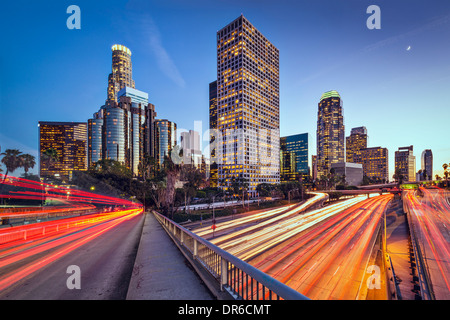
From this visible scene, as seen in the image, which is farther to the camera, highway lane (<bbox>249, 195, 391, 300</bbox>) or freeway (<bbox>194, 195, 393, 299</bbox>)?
freeway (<bbox>194, 195, 393, 299</bbox>)

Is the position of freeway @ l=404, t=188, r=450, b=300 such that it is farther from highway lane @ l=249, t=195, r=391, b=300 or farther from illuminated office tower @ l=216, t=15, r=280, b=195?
illuminated office tower @ l=216, t=15, r=280, b=195

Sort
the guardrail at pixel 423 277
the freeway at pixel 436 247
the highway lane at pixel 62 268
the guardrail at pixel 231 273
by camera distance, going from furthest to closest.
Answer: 1. the freeway at pixel 436 247
2. the guardrail at pixel 423 277
3. the highway lane at pixel 62 268
4. the guardrail at pixel 231 273

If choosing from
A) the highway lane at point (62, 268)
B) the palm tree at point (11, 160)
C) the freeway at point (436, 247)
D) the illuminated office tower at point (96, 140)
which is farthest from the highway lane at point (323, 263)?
the illuminated office tower at point (96, 140)

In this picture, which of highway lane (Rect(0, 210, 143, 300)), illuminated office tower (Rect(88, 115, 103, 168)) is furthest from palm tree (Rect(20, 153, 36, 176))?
illuminated office tower (Rect(88, 115, 103, 168))

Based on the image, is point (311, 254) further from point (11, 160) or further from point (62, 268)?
point (11, 160)

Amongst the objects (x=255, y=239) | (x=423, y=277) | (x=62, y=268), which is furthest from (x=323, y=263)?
(x=62, y=268)

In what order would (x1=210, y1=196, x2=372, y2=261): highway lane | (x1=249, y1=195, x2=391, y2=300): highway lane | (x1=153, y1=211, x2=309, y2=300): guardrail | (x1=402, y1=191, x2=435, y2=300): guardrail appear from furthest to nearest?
(x1=210, y1=196, x2=372, y2=261): highway lane, (x1=402, y1=191, x2=435, y2=300): guardrail, (x1=249, y1=195, x2=391, y2=300): highway lane, (x1=153, y1=211, x2=309, y2=300): guardrail

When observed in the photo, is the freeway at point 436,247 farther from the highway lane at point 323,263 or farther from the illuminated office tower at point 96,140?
the illuminated office tower at point 96,140
